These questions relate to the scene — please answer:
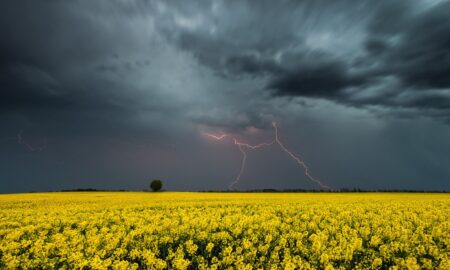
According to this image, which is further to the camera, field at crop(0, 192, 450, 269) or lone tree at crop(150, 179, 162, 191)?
lone tree at crop(150, 179, 162, 191)

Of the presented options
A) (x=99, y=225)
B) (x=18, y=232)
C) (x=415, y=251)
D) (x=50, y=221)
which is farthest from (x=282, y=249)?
(x=50, y=221)

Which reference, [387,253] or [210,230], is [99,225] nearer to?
[210,230]

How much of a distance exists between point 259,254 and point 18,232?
27.5 feet

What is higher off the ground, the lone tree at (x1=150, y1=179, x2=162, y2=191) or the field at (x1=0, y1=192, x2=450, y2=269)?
the lone tree at (x1=150, y1=179, x2=162, y2=191)

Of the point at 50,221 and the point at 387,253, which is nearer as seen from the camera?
the point at 387,253

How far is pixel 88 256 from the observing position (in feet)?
28.7

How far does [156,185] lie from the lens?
83.3 meters

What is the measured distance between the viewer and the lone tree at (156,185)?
83.0m

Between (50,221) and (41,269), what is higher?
(50,221)

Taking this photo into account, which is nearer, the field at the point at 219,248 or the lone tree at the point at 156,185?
the field at the point at 219,248

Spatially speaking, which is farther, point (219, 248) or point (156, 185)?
point (156, 185)

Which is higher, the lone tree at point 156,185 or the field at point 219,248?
the lone tree at point 156,185

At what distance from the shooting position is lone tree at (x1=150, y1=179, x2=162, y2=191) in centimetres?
8300

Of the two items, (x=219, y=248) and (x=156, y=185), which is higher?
(x=156, y=185)
